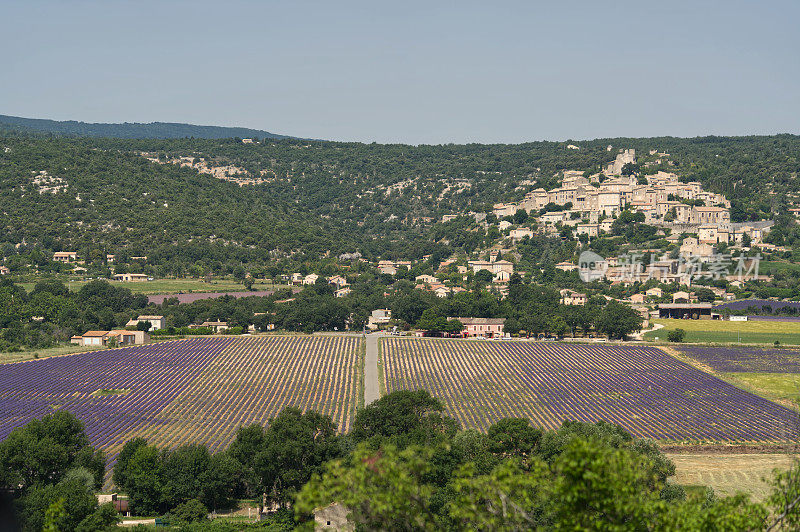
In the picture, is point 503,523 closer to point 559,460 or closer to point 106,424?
point 559,460

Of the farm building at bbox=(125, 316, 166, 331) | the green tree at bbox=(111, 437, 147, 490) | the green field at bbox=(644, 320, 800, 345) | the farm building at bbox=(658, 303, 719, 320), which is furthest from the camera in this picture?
the farm building at bbox=(658, 303, 719, 320)

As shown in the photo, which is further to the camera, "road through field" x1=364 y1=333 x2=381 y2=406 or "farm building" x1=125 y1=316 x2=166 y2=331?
"farm building" x1=125 y1=316 x2=166 y2=331

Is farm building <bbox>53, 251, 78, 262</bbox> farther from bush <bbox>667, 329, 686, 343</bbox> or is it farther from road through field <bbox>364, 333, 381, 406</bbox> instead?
bush <bbox>667, 329, 686, 343</bbox>

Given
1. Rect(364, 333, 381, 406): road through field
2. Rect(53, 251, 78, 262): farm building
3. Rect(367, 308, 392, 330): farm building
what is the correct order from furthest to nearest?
Rect(53, 251, 78, 262): farm building, Rect(367, 308, 392, 330): farm building, Rect(364, 333, 381, 406): road through field

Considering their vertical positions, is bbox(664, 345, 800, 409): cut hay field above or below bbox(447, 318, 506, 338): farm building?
above

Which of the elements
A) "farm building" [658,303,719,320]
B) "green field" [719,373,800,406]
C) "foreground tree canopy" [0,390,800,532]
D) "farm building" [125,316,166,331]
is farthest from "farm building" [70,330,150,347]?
"farm building" [658,303,719,320]

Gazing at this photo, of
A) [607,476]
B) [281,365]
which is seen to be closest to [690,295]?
[281,365]

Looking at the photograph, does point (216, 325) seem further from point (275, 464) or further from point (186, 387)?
point (275, 464)
